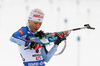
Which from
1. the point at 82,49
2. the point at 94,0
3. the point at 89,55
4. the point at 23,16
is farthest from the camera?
the point at 94,0

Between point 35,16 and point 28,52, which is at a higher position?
point 35,16

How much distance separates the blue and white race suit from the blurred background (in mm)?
2431

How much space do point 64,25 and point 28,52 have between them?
6.82 metres

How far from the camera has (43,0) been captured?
12344 mm

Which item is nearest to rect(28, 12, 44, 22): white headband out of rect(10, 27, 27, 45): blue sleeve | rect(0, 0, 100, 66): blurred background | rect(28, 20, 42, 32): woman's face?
rect(28, 20, 42, 32): woman's face

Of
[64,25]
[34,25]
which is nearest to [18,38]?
[34,25]

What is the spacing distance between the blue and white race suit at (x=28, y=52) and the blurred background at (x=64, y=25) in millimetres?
2431

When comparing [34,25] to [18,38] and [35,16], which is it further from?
[18,38]

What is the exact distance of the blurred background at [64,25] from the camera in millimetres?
5344

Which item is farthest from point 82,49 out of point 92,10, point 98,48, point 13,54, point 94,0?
point 94,0

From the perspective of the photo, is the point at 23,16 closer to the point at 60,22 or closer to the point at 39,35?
the point at 60,22

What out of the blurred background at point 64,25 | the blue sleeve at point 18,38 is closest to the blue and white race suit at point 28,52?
the blue sleeve at point 18,38

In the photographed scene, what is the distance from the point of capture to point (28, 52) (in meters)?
2.26

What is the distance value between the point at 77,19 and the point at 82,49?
3673 millimetres
